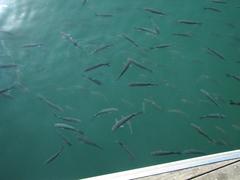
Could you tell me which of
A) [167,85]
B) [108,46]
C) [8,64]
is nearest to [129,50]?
[108,46]

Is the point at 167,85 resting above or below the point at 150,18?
below

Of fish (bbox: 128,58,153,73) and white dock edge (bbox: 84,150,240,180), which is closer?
white dock edge (bbox: 84,150,240,180)

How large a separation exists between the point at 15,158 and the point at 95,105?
75cm

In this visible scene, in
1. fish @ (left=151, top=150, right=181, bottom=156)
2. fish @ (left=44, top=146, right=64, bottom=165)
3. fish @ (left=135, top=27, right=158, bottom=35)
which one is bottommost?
fish @ (left=44, top=146, right=64, bottom=165)

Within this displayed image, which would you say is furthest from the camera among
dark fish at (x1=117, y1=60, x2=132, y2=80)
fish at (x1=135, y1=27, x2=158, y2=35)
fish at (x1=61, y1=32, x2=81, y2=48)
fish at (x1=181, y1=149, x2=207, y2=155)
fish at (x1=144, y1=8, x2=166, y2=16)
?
fish at (x1=144, y1=8, x2=166, y2=16)

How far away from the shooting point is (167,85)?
3248 mm

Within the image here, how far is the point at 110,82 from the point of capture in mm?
3221

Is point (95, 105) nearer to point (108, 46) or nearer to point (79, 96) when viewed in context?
point (79, 96)

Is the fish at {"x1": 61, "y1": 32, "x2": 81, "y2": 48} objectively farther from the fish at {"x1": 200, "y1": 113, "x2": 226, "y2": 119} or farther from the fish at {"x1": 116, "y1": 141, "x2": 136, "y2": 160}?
the fish at {"x1": 200, "y1": 113, "x2": 226, "y2": 119}

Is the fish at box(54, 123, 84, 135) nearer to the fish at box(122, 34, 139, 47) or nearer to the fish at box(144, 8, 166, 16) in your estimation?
the fish at box(122, 34, 139, 47)

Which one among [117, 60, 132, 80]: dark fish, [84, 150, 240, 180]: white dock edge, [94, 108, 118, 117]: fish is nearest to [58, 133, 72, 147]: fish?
[94, 108, 118, 117]: fish

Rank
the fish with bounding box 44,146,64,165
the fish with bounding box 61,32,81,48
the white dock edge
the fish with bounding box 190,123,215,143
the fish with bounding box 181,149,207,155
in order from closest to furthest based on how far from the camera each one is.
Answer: the white dock edge, the fish with bounding box 44,146,64,165, the fish with bounding box 181,149,207,155, the fish with bounding box 190,123,215,143, the fish with bounding box 61,32,81,48

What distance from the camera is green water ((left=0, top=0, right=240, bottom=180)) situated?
9.27 ft

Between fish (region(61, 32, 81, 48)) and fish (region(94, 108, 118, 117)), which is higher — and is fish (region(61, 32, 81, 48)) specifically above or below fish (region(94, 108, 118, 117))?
above
